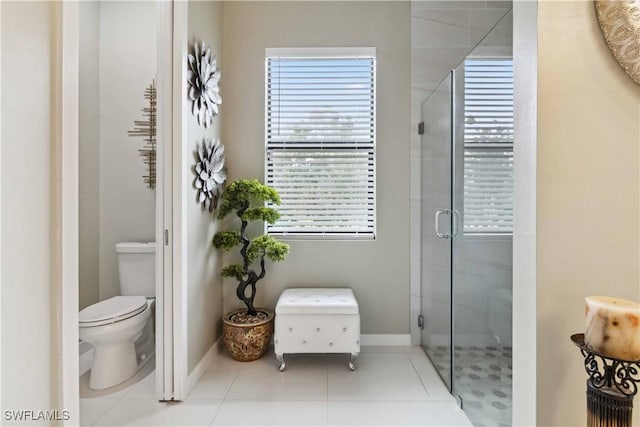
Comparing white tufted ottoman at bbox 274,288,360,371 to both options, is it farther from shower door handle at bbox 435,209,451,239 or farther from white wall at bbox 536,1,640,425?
white wall at bbox 536,1,640,425

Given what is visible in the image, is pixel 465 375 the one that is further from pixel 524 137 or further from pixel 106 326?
pixel 106 326

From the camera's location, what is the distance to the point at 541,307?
1005 millimetres

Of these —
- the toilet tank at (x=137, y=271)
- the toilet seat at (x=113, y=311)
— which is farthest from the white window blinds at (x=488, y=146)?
the toilet tank at (x=137, y=271)

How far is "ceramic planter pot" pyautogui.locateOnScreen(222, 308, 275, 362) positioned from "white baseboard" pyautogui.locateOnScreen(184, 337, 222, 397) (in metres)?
0.12

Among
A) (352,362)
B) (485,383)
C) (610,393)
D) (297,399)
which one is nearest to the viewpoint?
(610,393)

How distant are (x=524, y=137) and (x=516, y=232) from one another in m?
0.31

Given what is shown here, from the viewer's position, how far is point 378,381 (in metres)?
2.08

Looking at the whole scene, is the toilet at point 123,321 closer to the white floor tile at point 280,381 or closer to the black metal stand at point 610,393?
the white floor tile at point 280,381

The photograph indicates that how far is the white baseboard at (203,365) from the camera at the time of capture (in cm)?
195

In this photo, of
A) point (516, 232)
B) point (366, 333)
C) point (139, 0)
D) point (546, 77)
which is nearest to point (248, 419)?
point (366, 333)

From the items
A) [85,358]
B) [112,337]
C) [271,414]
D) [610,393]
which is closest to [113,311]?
[112,337]

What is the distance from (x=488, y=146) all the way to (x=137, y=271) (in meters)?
2.47

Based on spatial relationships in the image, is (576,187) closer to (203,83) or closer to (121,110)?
(203,83)

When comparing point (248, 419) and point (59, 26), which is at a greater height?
point (59, 26)
